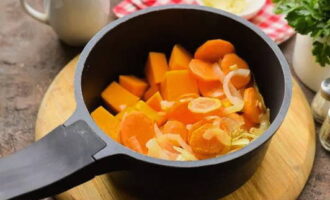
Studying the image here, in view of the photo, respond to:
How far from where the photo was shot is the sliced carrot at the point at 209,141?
0.84 metres

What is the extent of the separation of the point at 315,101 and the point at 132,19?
39 centimetres

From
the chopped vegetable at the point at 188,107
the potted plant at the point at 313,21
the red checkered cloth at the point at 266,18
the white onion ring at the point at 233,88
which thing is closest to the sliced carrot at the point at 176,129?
the chopped vegetable at the point at 188,107

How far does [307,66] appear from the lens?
1.07 metres

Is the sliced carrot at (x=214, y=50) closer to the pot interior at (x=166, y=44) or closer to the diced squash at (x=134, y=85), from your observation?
the pot interior at (x=166, y=44)

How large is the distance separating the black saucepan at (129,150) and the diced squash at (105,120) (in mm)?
32

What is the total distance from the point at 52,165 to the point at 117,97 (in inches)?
11.6

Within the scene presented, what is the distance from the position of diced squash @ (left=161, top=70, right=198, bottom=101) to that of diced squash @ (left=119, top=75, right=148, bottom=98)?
6cm

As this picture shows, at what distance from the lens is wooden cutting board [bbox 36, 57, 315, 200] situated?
0.91m

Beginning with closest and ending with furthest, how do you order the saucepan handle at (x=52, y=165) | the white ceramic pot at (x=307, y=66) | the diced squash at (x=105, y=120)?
the saucepan handle at (x=52, y=165) < the diced squash at (x=105, y=120) < the white ceramic pot at (x=307, y=66)

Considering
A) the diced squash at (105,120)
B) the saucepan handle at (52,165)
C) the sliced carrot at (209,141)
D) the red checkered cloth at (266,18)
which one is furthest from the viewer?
the red checkered cloth at (266,18)

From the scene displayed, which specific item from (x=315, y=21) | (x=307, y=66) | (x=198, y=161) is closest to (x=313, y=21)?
(x=315, y=21)

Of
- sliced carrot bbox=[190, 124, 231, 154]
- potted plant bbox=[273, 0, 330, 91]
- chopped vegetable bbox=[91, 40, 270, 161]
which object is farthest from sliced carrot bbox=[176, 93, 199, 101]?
potted plant bbox=[273, 0, 330, 91]

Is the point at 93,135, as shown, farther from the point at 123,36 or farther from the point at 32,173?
the point at 123,36

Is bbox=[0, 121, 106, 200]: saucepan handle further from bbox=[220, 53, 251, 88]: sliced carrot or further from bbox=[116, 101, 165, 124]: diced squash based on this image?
bbox=[220, 53, 251, 88]: sliced carrot
